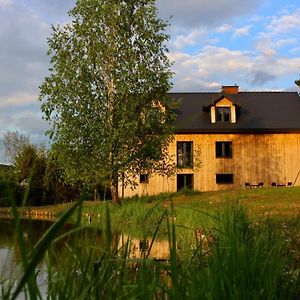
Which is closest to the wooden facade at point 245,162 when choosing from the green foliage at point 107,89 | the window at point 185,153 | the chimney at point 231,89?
the window at point 185,153

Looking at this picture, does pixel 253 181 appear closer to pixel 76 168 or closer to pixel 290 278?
pixel 76 168

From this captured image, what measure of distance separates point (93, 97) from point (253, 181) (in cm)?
1603

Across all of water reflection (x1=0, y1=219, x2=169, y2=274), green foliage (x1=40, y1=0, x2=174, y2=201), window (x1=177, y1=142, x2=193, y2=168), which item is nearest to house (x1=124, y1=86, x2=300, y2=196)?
window (x1=177, y1=142, x2=193, y2=168)

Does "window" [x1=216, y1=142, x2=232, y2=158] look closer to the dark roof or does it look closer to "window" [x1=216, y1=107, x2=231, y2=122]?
the dark roof

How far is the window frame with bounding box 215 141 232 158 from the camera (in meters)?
36.0

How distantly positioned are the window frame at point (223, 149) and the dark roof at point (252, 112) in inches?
37.0

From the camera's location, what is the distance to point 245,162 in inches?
1407

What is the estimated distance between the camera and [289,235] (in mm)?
8070

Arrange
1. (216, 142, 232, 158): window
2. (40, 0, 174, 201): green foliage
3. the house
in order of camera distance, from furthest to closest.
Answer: (216, 142, 232, 158): window, the house, (40, 0, 174, 201): green foliage

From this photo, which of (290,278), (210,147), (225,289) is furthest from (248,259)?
(210,147)

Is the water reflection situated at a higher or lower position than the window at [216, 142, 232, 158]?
lower

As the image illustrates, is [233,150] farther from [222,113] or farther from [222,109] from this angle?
[222,109]

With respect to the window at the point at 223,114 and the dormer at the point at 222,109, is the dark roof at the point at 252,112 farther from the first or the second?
the window at the point at 223,114

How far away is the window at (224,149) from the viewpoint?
36.0m
